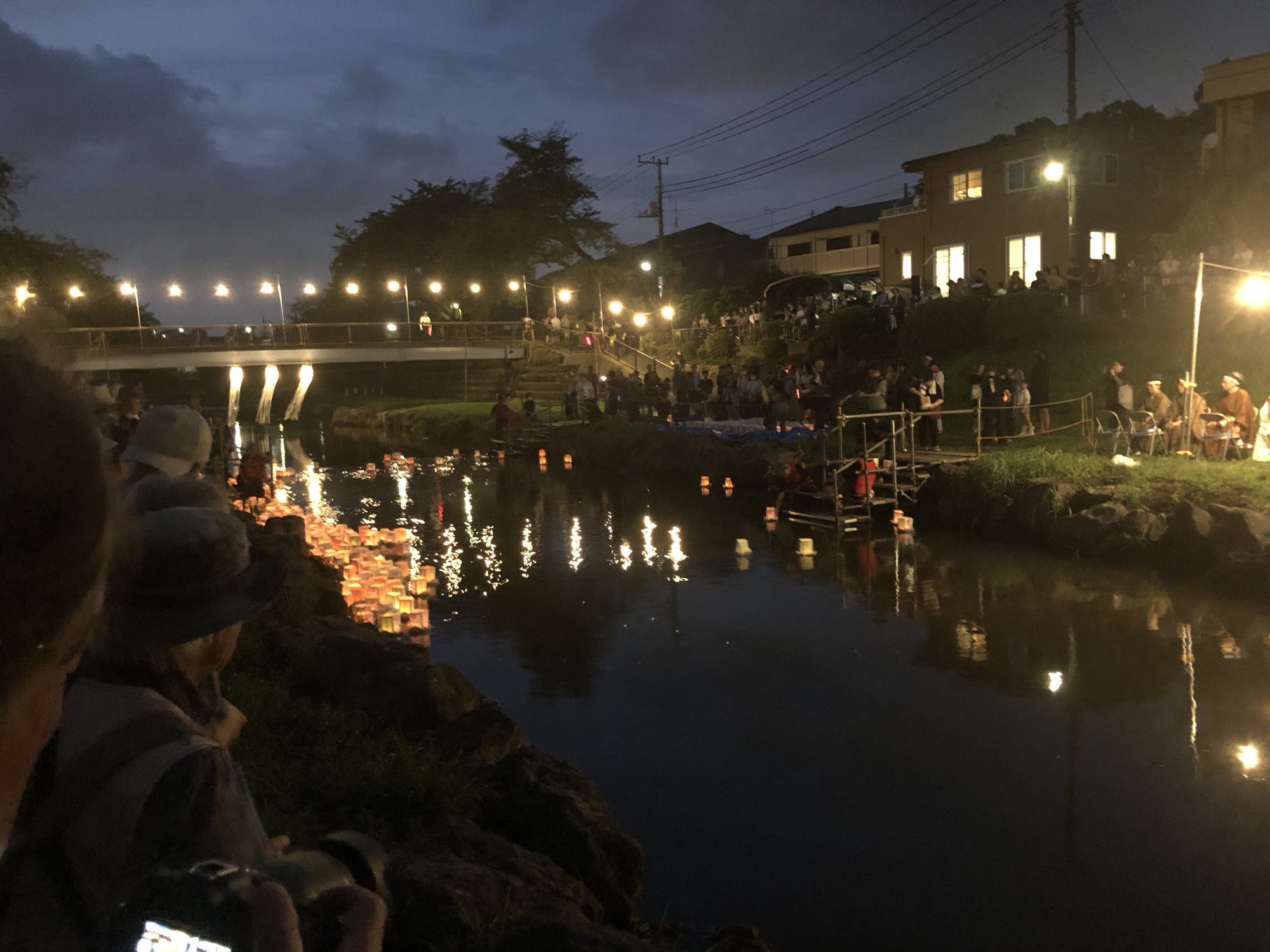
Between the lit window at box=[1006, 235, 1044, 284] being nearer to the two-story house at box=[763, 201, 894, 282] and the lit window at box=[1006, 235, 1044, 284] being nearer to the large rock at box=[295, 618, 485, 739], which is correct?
the two-story house at box=[763, 201, 894, 282]

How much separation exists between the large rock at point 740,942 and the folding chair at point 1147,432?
14795mm

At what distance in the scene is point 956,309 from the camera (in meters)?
26.3

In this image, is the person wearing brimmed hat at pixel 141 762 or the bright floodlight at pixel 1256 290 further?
the bright floodlight at pixel 1256 290

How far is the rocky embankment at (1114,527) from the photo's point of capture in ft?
41.3

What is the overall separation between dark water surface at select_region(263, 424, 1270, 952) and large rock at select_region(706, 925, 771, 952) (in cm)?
131

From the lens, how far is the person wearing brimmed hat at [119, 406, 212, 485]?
4.68m

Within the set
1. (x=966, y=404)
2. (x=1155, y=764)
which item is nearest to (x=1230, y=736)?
(x=1155, y=764)

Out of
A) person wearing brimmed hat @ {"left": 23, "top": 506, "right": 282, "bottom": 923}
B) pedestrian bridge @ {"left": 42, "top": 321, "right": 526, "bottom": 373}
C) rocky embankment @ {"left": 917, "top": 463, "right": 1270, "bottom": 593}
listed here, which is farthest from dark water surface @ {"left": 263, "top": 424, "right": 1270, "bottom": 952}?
pedestrian bridge @ {"left": 42, "top": 321, "right": 526, "bottom": 373}

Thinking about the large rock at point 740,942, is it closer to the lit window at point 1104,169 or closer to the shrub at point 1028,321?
the shrub at point 1028,321

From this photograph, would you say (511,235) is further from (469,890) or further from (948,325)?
(469,890)

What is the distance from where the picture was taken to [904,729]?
28.6ft

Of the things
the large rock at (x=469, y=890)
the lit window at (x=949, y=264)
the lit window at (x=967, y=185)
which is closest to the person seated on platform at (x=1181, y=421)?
the large rock at (x=469, y=890)

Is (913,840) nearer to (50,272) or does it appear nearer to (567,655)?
(567,655)

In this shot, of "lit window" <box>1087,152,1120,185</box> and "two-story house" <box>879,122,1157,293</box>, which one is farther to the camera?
"lit window" <box>1087,152,1120,185</box>
